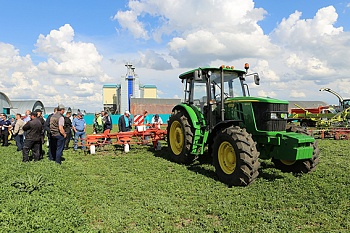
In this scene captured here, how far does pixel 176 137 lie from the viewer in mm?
8820

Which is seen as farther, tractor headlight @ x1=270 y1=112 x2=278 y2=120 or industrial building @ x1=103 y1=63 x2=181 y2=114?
industrial building @ x1=103 y1=63 x2=181 y2=114

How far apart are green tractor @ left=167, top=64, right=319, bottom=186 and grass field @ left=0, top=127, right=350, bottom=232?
359mm

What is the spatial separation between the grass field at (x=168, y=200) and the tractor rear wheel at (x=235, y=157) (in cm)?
23

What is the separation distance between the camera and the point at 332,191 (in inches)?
220

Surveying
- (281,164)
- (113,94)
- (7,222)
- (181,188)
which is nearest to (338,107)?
(281,164)

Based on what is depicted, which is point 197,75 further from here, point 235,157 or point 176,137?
point 176,137

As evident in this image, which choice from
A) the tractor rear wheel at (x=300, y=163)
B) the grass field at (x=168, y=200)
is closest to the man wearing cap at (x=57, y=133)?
the grass field at (x=168, y=200)

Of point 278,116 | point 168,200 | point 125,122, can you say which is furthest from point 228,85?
point 125,122

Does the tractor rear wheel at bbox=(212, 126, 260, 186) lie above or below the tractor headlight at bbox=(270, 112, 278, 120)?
below

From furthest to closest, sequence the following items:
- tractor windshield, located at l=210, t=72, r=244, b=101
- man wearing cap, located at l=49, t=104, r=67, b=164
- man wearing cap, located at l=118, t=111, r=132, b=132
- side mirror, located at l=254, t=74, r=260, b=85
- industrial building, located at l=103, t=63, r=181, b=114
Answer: industrial building, located at l=103, t=63, r=181, b=114 < man wearing cap, located at l=118, t=111, r=132, b=132 < man wearing cap, located at l=49, t=104, r=67, b=164 < side mirror, located at l=254, t=74, r=260, b=85 < tractor windshield, located at l=210, t=72, r=244, b=101

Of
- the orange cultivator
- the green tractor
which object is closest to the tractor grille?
the green tractor

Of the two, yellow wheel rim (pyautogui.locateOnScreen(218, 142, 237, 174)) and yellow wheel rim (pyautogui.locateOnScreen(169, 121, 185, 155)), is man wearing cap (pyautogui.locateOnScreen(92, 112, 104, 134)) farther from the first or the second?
yellow wheel rim (pyautogui.locateOnScreen(218, 142, 237, 174))

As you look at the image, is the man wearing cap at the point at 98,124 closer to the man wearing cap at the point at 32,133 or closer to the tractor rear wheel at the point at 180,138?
the man wearing cap at the point at 32,133

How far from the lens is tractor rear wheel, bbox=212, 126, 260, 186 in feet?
19.2
